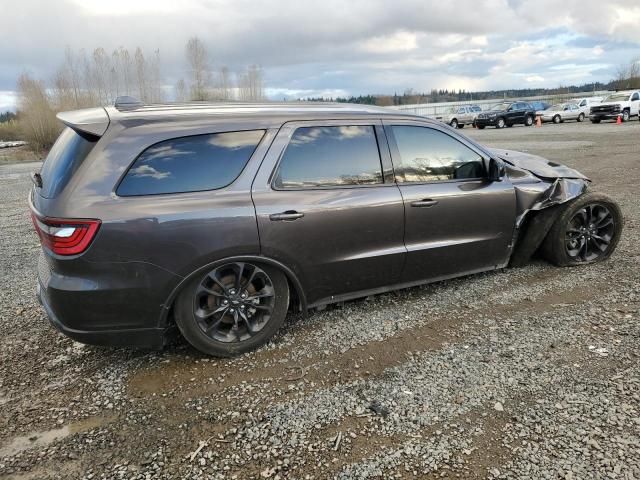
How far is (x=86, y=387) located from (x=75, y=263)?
0.86m

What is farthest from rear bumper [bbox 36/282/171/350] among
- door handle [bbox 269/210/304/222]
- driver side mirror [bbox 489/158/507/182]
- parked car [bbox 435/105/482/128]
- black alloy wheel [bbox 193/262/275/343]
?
parked car [bbox 435/105/482/128]

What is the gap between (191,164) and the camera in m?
3.09

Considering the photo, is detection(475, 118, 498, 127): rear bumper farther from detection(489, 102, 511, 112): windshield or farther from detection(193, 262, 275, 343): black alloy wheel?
detection(193, 262, 275, 343): black alloy wheel

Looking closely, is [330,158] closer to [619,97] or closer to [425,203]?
[425,203]

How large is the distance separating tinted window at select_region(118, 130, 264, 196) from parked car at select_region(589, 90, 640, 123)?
32.8m

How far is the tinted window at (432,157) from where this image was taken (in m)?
3.80

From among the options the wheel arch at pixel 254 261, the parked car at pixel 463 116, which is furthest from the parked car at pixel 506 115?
the wheel arch at pixel 254 261

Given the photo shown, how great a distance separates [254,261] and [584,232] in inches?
138

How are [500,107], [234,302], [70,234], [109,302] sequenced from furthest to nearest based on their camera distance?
[500,107], [234,302], [109,302], [70,234]

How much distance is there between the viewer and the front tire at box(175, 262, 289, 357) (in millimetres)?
3131

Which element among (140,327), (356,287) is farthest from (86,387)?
(356,287)

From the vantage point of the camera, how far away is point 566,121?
35094mm

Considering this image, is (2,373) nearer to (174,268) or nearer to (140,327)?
(140,327)

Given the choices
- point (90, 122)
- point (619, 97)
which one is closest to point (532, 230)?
point (90, 122)
